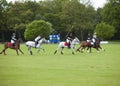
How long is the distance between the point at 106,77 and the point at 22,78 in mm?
2883

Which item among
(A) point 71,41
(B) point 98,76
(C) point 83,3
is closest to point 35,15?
(C) point 83,3

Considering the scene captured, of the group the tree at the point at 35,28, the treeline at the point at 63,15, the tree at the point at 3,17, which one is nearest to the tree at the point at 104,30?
the treeline at the point at 63,15

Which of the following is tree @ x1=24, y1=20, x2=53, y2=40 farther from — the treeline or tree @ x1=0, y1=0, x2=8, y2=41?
the treeline

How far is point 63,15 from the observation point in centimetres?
9894

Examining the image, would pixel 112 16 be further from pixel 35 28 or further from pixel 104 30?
pixel 35 28

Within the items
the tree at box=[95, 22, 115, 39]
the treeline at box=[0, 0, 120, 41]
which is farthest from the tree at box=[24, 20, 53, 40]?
the tree at box=[95, 22, 115, 39]

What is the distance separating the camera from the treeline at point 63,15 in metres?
96.1

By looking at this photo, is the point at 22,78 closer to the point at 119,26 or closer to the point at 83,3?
the point at 119,26

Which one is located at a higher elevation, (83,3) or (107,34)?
(83,3)

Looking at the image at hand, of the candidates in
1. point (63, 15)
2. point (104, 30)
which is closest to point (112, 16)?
point (104, 30)

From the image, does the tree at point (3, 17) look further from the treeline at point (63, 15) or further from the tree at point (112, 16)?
the tree at point (112, 16)

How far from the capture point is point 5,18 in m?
93.4

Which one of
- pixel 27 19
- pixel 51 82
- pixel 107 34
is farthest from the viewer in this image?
pixel 27 19

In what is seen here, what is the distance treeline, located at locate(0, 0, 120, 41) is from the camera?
96.1 m
